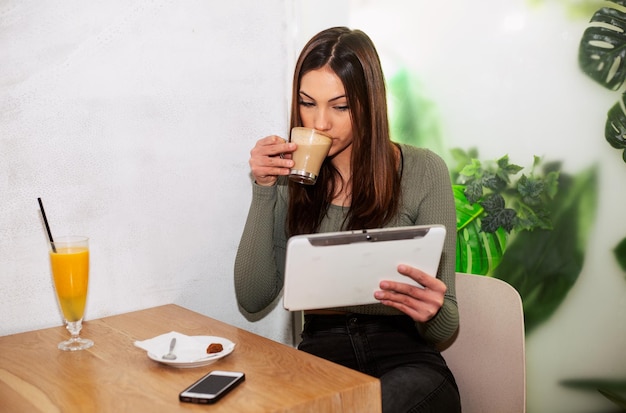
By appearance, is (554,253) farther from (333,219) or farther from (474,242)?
(333,219)

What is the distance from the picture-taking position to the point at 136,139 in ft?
5.72

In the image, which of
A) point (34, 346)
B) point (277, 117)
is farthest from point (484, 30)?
point (34, 346)

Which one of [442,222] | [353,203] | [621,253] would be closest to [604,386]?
[621,253]

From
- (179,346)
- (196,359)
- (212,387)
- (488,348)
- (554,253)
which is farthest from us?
(554,253)

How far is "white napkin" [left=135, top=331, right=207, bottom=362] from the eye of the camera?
50.8 inches

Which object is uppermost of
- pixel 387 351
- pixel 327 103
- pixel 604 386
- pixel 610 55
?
pixel 610 55

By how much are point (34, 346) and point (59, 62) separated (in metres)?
0.64

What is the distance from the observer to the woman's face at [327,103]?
65.6 inches

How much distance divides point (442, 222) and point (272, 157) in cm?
44

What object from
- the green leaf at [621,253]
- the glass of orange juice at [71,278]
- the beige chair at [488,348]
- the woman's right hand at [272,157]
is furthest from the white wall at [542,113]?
the glass of orange juice at [71,278]

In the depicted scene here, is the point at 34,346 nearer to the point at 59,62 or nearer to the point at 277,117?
the point at 59,62

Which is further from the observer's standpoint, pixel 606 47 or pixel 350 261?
pixel 606 47

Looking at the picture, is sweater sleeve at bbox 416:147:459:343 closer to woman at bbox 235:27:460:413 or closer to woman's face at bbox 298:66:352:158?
woman at bbox 235:27:460:413

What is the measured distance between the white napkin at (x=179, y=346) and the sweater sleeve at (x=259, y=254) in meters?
0.39
